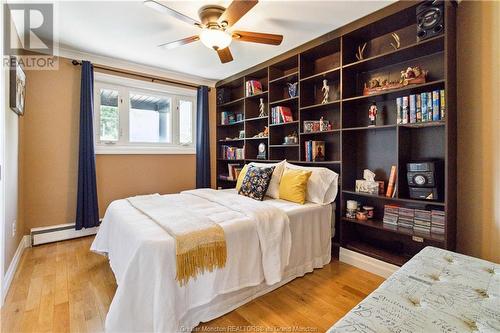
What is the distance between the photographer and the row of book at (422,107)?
1.93 meters

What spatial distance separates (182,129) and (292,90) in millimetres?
1998

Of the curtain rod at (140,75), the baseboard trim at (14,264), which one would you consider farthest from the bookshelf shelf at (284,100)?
the baseboard trim at (14,264)

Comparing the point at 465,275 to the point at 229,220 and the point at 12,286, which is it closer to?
the point at 229,220

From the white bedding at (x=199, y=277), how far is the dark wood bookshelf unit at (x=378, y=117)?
54 centimetres

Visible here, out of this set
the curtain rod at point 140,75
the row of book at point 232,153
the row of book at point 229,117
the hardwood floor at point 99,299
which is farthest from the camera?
the row of book at point 229,117

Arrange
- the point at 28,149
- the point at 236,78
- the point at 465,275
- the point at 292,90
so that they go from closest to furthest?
the point at 465,275 → the point at 28,149 → the point at 292,90 → the point at 236,78

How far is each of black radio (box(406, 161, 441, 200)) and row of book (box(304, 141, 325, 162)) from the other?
0.95 metres

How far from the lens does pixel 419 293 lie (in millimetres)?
1089

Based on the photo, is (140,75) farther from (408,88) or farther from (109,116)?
(408,88)

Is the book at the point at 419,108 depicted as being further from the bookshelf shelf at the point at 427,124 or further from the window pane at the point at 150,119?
the window pane at the point at 150,119

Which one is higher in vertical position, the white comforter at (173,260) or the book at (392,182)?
the book at (392,182)

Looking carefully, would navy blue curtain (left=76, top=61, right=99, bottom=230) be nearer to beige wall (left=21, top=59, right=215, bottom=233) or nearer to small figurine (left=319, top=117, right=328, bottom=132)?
beige wall (left=21, top=59, right=215, bottom=233)

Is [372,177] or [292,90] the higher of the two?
[292,90]

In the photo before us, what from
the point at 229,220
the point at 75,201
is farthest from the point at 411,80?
the point at 75,201
